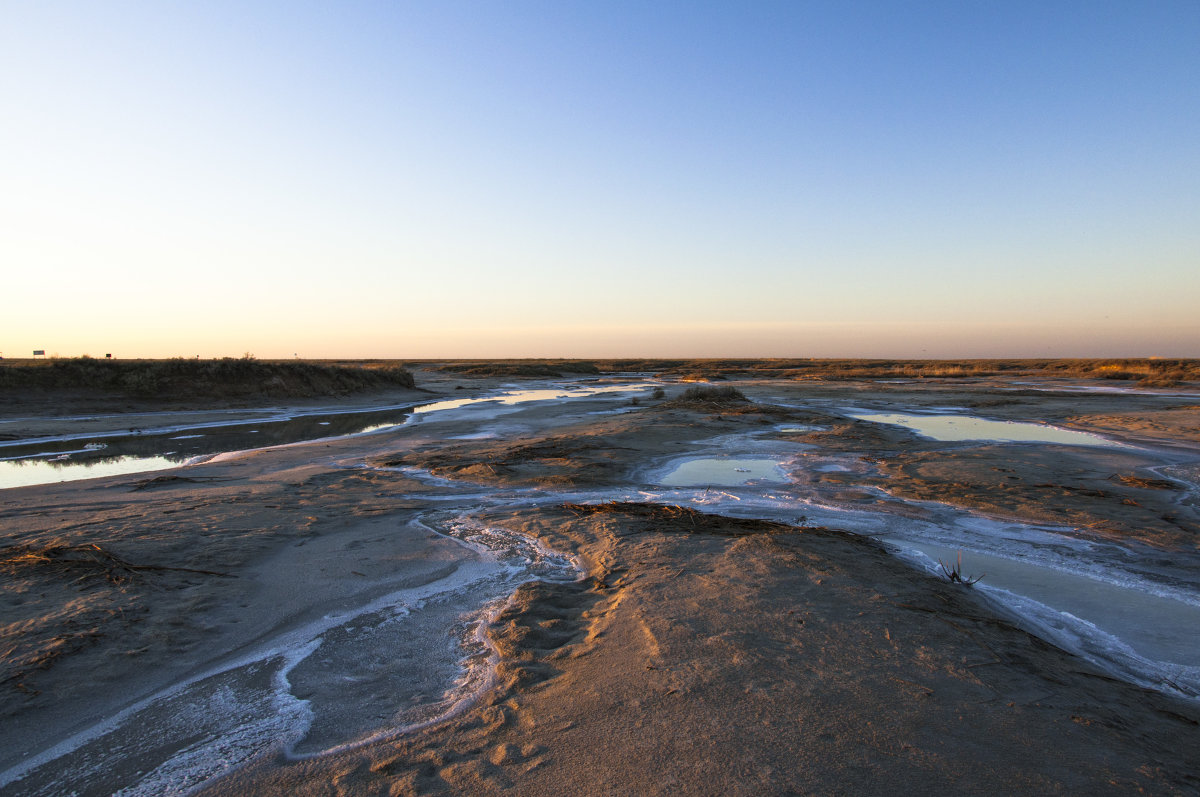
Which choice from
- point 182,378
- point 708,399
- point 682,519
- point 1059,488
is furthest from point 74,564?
point 182,378

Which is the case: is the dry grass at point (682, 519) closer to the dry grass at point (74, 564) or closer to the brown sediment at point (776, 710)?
the brown sediment at point (776, 710)

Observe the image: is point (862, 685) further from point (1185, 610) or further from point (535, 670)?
point (1185, 610)

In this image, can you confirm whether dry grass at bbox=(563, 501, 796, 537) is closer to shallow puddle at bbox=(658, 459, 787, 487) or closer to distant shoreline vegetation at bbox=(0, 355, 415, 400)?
shallow puddle at bbox=(658, 459, 787, 487)

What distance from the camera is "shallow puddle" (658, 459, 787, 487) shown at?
11.0m

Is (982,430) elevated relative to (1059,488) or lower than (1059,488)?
lower

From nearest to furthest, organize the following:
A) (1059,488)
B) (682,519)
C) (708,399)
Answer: (682,519), (1059,488), (708,399)

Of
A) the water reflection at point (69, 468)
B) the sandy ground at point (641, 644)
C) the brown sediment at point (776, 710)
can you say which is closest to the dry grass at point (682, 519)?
the sandy ground at point (641, 644)

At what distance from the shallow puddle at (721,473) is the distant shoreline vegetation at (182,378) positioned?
27.2 m

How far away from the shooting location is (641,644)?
4215mm

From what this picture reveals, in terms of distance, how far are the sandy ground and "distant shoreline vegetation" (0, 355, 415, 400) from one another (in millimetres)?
21275

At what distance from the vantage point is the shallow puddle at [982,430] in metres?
16.3

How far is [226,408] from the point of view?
27438 mm

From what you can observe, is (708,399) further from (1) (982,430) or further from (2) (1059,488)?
(2) (1059,488)

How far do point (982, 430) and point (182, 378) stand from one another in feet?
118
